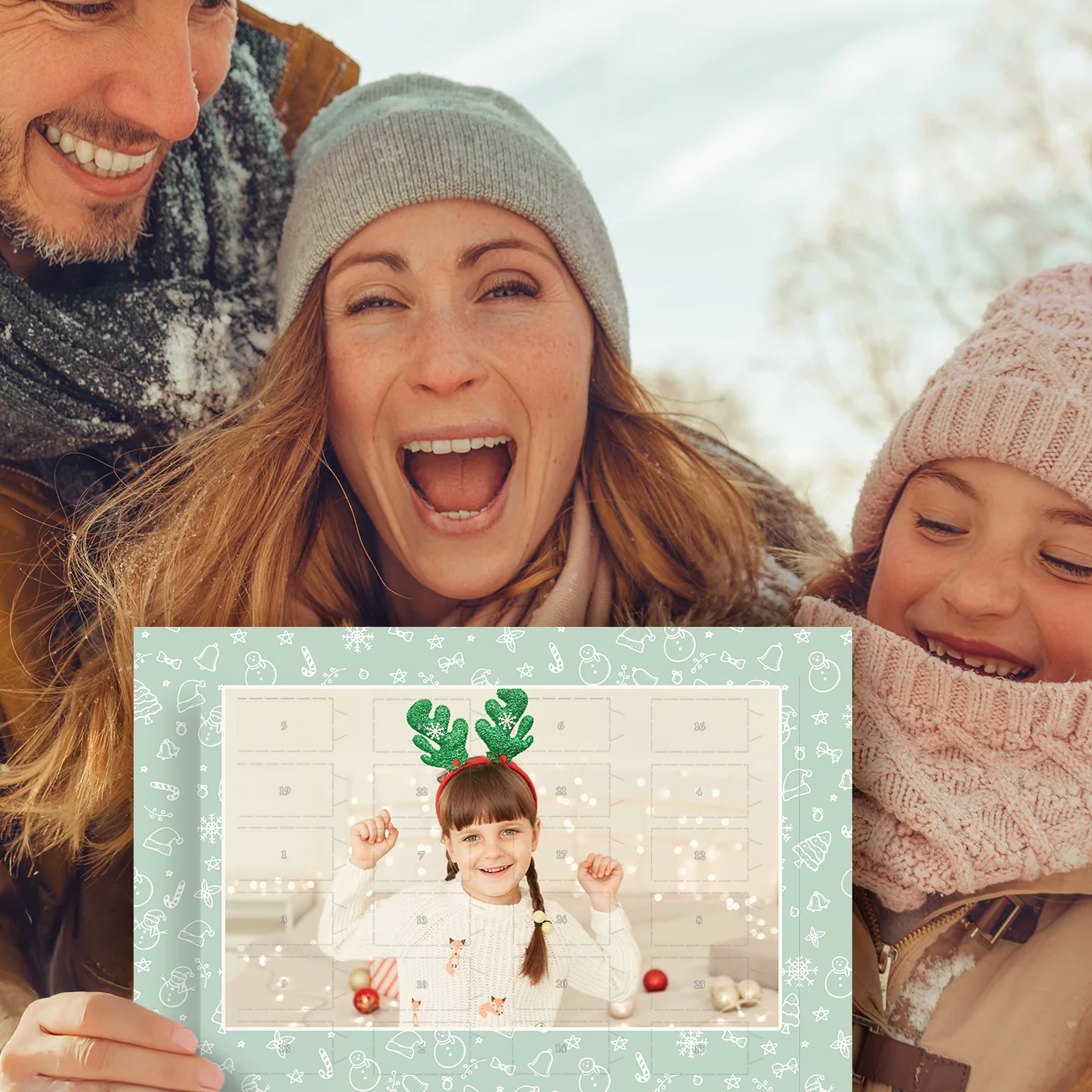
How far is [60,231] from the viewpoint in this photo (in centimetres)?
117

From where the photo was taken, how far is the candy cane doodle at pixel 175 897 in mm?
1058

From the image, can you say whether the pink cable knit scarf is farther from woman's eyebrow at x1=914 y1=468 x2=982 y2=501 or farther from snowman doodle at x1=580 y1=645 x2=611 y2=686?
snowman doodle at x1=580 y1=645 x2=611 y2=686

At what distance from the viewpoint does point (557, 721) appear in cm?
106

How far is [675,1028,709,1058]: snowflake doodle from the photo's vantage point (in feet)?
3.42

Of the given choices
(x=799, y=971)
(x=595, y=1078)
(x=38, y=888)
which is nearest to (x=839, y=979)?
(x=799, y=971)

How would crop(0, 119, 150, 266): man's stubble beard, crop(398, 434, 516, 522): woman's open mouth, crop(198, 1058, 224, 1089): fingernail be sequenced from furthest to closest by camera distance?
crop(398, 434, 516, 522): woman's open mouth, crop(0, 119, 150, 266): man's stubble beard, crop(198, 1058, 224, 1089): fingernail

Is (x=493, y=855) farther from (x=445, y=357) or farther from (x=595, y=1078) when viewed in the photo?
(x=445, y=357)

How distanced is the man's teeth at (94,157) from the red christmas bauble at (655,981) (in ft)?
3.60

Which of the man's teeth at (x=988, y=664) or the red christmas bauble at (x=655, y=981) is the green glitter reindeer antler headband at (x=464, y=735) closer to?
the red christmas bauble at (x=655, y=981)

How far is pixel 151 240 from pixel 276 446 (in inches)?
12.1

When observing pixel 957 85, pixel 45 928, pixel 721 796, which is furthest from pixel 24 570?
pixel 957 85

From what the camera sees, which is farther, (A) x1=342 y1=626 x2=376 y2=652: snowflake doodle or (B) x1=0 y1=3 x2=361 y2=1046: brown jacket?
(B) x1=0 y1=3 x2=361 y2=1046: brown jacket

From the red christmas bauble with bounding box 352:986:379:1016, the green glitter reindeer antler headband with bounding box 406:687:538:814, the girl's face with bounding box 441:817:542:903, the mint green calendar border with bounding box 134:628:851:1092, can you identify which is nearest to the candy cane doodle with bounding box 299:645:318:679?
the mint green calendar border with bounding box 134:628:851:1092

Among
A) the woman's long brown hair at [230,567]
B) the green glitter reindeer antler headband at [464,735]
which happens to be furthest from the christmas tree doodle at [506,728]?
the woman's long brown hair at [230,567]
